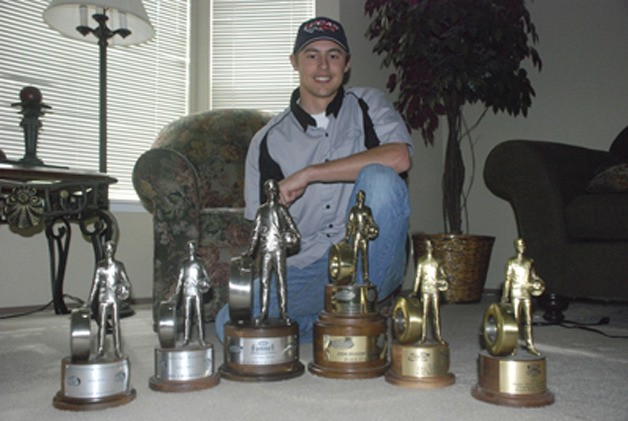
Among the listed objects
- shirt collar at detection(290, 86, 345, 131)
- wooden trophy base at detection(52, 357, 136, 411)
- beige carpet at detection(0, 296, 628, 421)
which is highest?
shirt collar at detection(290, 86, 345, 131)

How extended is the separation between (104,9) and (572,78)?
2.91 meters

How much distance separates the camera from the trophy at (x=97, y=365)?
49.9 inches

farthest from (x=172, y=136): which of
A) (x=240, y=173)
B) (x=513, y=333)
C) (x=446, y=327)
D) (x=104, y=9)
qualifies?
(x=513, y=333)

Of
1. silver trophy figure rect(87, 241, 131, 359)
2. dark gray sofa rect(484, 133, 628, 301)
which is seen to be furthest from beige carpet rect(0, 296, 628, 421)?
dark gray sofa rect(484, 133, 628, 301)

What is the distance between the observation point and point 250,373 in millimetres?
1498

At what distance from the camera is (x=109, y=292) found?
1.36 m

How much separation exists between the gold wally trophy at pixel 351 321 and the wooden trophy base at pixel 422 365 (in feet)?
0.31

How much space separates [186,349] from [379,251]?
0.68 m

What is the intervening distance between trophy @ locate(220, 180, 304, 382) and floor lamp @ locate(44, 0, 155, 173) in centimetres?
169

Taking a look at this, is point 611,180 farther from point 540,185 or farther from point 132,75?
point 132,75

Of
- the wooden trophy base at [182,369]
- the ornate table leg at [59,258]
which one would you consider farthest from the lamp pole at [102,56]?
the wooden trophy base at [182,369]

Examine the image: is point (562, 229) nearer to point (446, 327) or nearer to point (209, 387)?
point (446, 327)

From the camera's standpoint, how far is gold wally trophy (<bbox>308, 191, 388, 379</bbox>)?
1509 millimetres

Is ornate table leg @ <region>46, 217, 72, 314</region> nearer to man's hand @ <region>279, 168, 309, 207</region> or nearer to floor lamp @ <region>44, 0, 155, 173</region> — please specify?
floor lamp @ <region>44, 0, 155, 173</region>
